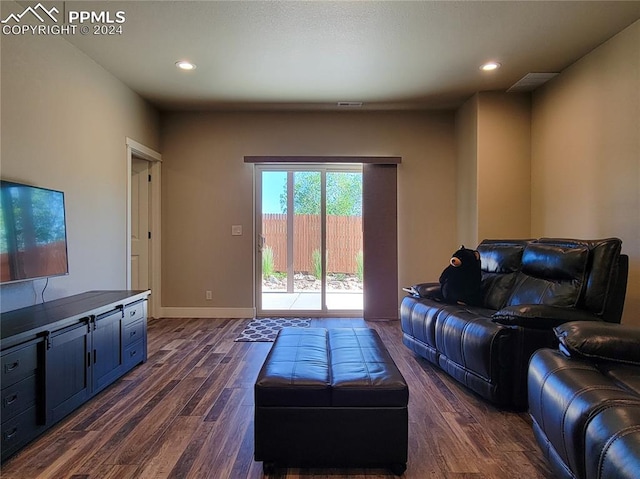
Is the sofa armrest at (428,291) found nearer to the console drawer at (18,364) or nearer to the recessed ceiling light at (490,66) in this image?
the recessed ceiling light at (490,66)

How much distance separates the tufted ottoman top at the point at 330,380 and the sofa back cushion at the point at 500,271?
4.83 feet

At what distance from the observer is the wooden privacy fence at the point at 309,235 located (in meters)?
4.66

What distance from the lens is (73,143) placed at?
285 centimetres

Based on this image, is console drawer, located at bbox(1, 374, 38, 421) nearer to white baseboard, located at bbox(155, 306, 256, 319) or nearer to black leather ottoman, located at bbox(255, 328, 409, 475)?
black leather ottoman, located at bbox(255, 328, 409, 475)

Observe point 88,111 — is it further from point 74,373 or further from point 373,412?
point 373,412

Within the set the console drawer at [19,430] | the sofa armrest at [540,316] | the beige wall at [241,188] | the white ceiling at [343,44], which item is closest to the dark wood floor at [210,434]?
the console drawer at [19,430]

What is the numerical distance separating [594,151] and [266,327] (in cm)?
374

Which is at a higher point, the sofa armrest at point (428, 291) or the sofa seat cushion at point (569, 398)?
the sofa armrest at point (428, 291)

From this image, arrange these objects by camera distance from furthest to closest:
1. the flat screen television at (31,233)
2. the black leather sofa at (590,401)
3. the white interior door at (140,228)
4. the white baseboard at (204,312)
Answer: the white baseboard at (204,312) → the white interior door at (140,228) → the flat screen television at (31,233) → the black leather sofa at (590,401)

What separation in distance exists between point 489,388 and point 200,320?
348cm

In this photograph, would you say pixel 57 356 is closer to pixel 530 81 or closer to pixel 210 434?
pixel 210 434

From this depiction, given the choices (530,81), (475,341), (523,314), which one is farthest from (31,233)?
(530,81)

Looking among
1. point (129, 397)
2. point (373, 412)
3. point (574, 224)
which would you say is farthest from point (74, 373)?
point (574, 224)

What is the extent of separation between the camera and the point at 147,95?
398 cm
